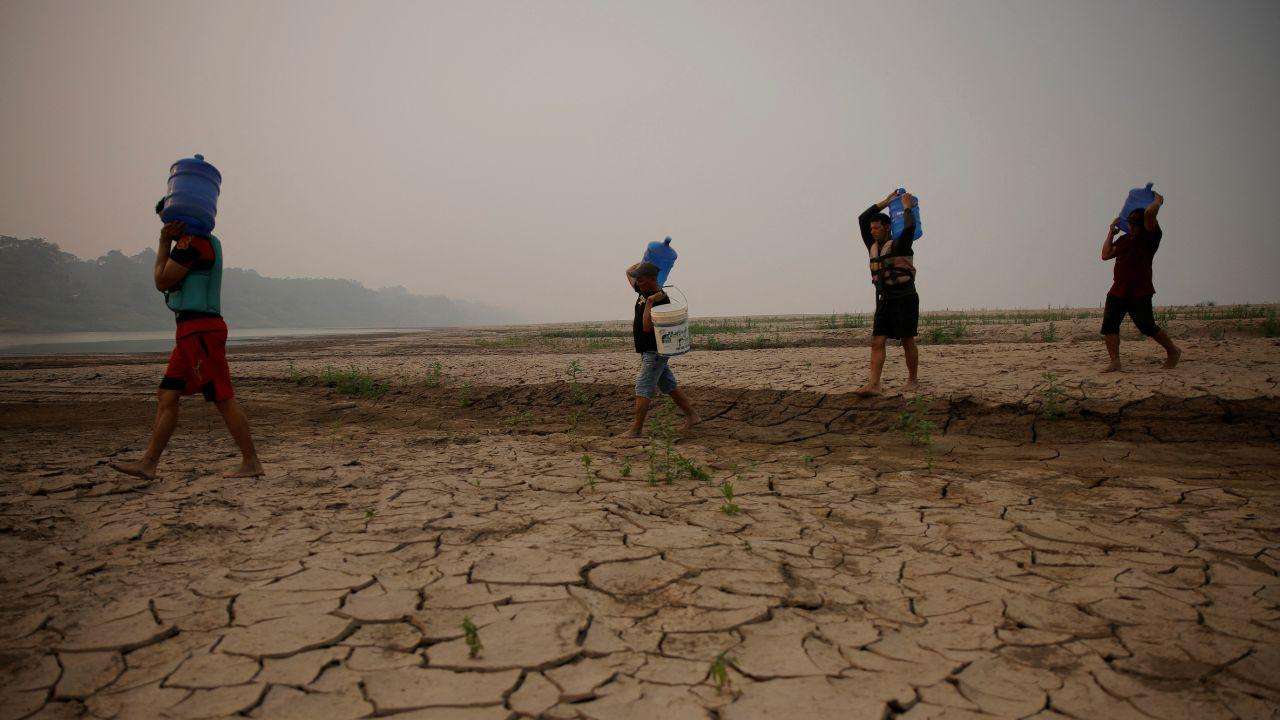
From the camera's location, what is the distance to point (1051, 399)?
5.10m

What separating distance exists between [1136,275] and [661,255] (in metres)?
4.62

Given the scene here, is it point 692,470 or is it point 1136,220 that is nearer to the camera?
point 692,470

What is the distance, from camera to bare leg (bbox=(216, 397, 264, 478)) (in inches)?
147

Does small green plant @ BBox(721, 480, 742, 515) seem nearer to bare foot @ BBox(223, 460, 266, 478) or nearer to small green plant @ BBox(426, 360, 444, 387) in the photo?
bare foot @ BBox(223, 460, 266, 478)

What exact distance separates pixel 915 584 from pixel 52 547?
394cm

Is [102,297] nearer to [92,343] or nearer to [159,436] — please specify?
[92,343]

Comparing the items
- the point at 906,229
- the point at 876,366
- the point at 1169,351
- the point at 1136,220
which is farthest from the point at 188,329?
the point at 1169,351

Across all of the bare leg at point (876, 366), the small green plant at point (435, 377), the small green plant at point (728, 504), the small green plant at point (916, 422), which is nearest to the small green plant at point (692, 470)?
the small green plant at point (728, 504)

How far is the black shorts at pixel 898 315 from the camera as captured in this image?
5.48 metres

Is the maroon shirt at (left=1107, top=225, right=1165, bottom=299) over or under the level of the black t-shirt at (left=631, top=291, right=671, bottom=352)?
over

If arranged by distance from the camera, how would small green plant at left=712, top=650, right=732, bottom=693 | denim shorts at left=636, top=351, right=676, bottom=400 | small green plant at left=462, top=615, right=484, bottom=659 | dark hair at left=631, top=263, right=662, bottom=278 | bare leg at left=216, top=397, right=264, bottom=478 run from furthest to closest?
denim shorts at left=636, top=351, right=676, bottom=400
dark hair at left=631, top=263, right=662, bottom=278
bare leg at left=216, top=397, right=264, bottom=478
small green plant at left=462, top=615, right=484, bottom=659
small green plant at left=712, top=650, right=732, bottom=693

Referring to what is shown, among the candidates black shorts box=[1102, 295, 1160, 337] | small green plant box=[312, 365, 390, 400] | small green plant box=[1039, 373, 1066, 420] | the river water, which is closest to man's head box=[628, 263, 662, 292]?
small green plant box=[1039, 373, 1066, 420]

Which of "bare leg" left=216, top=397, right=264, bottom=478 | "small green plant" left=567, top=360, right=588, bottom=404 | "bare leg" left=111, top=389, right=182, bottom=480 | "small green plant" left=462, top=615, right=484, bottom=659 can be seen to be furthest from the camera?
"small green plant" left=567, top=360, right=588, bottom=404

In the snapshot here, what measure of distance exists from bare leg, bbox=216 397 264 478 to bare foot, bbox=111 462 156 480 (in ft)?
1.38
